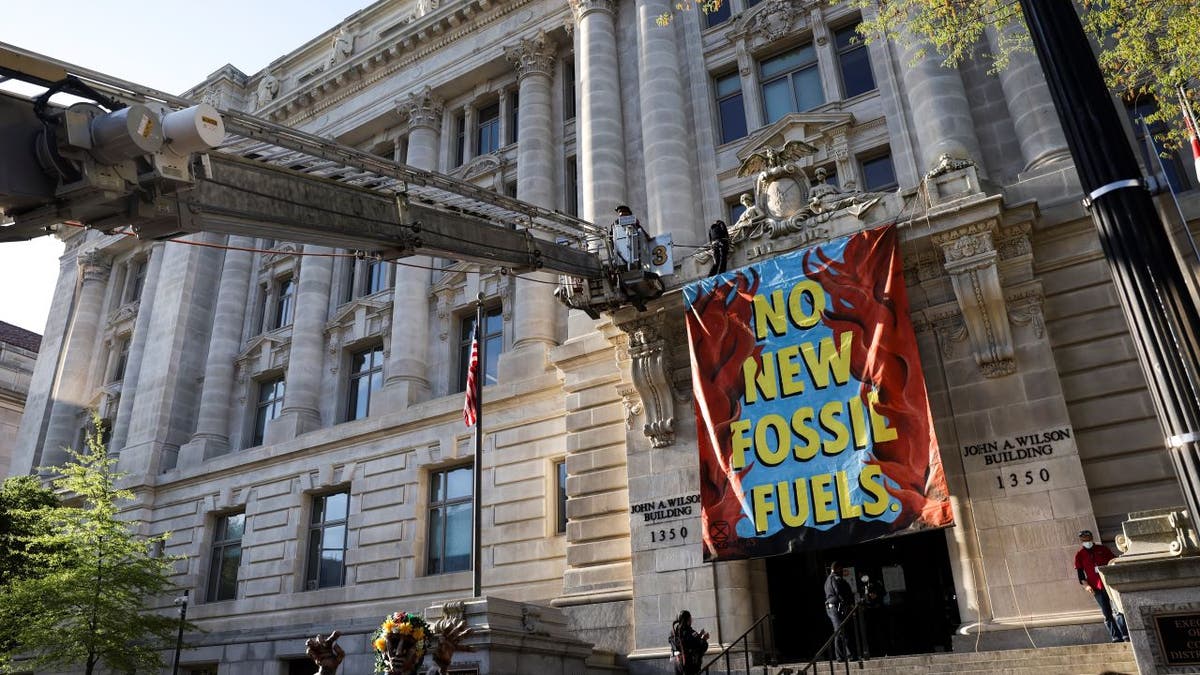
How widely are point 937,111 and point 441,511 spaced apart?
1766 centimetres

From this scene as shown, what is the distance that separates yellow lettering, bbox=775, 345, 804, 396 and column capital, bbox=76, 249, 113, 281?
40011 mm

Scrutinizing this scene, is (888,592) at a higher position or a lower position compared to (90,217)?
lower

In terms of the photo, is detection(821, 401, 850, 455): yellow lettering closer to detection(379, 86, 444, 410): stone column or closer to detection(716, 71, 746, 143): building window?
detection(716, 71, 746, 143): building window

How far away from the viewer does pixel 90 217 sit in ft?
28.5

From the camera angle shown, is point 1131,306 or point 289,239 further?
point 289,239

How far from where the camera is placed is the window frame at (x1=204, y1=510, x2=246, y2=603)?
99.2ft

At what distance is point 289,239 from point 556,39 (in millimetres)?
22314

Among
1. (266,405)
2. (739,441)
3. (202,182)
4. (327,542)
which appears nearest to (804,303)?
(739,441)

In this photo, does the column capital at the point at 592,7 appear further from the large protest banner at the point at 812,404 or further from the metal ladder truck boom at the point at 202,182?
the large protest banner at the point at 812,404

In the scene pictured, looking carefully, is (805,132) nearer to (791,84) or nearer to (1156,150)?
(791,84)

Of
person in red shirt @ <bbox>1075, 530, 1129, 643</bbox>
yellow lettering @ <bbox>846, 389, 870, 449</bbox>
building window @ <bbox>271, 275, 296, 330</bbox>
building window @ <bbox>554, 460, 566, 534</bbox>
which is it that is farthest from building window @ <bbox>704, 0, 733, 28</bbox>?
person in red shirt @ <bbox>1075, 530, 1129, 643</bbox>

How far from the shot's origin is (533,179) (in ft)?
95.0

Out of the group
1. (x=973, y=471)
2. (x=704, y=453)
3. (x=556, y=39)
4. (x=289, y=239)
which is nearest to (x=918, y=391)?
(x=973, y=471)

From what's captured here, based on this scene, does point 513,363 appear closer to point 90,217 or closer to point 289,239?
point 289,239
